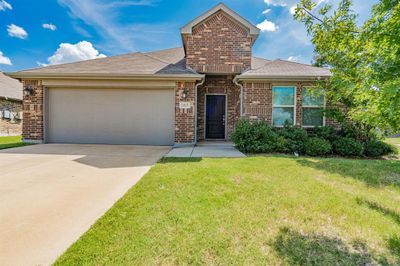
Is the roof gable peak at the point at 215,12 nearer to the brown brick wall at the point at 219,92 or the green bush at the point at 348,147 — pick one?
the brown brick wall at the point at 219,92

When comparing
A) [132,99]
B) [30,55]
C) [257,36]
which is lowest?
[132,99]

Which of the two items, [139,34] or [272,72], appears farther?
[139,34]

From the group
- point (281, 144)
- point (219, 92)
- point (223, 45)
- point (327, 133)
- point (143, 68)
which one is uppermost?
point (223, 45)

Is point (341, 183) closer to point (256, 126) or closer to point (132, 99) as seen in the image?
point (256, 126)

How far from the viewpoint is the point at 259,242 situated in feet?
6.91

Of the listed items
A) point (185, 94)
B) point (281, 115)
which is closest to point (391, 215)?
point (281, 115)

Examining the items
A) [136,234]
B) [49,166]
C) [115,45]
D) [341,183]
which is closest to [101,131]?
[49,166]

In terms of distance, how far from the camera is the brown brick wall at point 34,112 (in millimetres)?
8398

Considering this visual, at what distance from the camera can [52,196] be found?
3236mm

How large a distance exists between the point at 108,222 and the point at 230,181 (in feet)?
7.71

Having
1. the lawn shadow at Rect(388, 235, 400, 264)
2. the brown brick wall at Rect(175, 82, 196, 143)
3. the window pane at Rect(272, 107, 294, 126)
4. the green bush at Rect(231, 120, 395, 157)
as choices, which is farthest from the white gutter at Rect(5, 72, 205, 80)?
the lawn shadow at Rect(388, 235, 400, 264)

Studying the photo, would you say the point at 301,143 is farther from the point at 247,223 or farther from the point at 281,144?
the point at 247,223

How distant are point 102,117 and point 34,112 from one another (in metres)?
2.87

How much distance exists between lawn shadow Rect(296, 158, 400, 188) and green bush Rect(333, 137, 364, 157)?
4.24 ft
